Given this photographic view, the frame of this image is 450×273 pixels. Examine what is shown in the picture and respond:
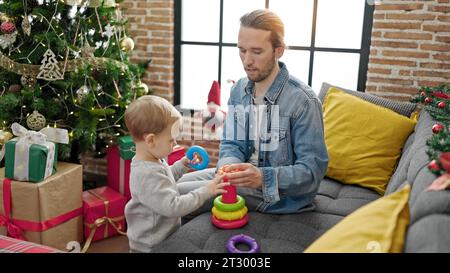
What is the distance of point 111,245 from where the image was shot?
2.76 m

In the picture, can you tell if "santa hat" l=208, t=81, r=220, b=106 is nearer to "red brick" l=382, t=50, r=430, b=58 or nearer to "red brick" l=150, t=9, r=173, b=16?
"red brick" l=150, t=9, r=173, b=16

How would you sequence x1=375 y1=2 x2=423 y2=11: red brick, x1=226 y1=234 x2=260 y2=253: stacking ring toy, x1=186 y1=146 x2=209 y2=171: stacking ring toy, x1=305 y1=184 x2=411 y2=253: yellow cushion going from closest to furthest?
x1=305 y1=184 x2=411 y2=253: yellow cushion → x1=226 y1=234 x2=260 y2=253: stacking ring toy → x1=186 y1=146 x2=209 y2=171: stacking ring toy → x1=375 y1=2 x2=423 y2=11: red brick

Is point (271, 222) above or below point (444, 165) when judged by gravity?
below

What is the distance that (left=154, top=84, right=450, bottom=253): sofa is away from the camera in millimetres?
987

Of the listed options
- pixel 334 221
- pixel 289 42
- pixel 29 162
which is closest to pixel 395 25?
pixel 289 42

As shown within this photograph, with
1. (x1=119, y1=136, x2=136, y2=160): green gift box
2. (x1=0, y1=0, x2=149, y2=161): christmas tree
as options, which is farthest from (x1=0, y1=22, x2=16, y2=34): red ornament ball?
(x1=119, y1=136, x2=136, y2=160): green gift box

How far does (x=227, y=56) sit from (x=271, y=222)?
206 cm

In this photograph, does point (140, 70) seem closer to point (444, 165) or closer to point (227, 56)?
point (227, 56)

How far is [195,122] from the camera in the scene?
3.69 meters

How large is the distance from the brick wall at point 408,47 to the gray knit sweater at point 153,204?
1.83 m

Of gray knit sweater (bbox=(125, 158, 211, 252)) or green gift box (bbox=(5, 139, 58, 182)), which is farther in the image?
green gift box (bbox=(5, 139, 58, 182))

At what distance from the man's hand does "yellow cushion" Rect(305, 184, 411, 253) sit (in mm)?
652

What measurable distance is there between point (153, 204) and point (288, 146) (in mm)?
668
